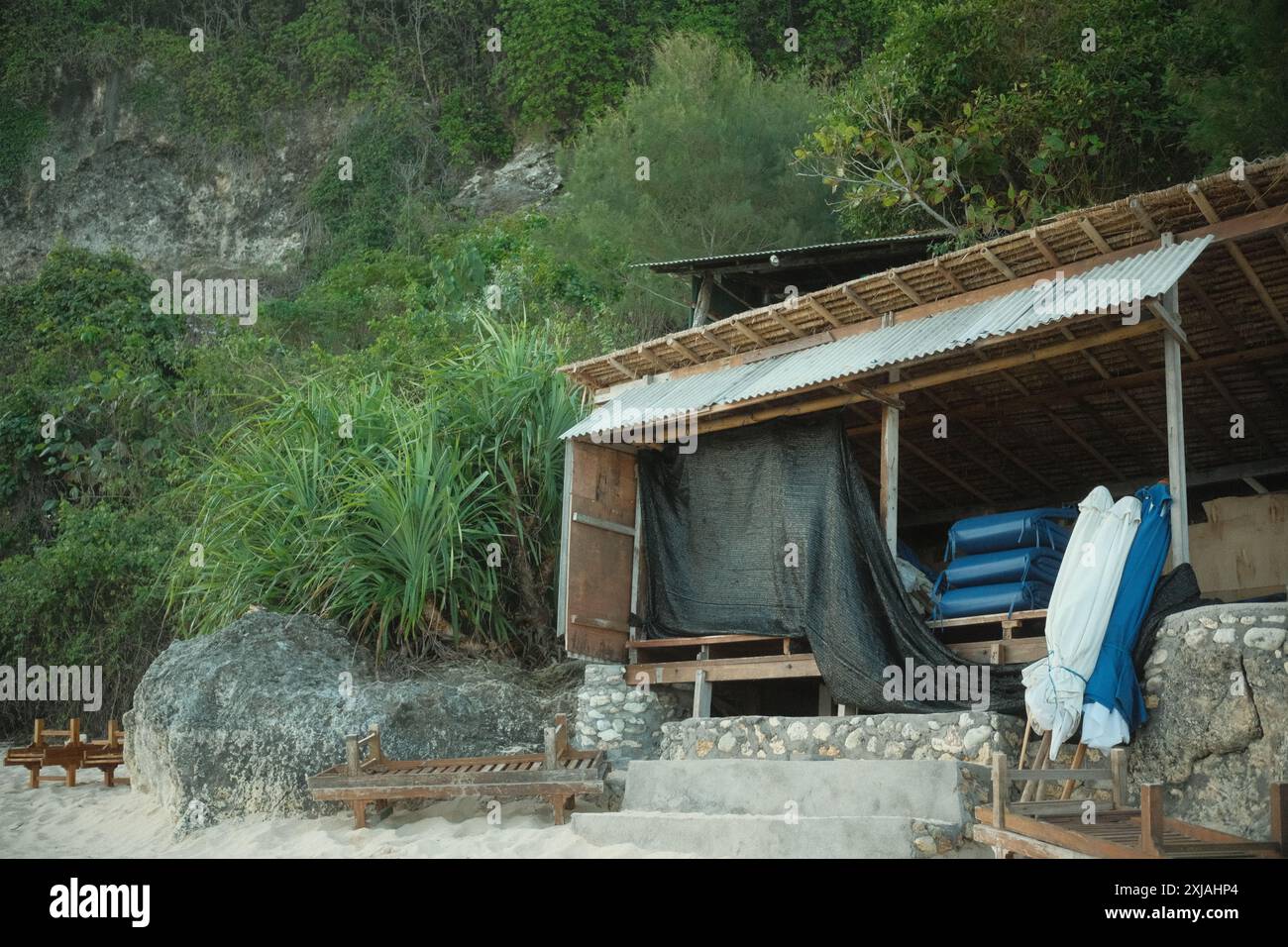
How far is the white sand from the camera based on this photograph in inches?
296

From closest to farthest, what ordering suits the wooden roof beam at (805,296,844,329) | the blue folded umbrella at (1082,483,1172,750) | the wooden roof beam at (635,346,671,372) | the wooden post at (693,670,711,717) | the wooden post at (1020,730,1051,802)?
the wooden post at (1020,730,1051,802) → the blue folded umbrella at (1082,483,1172,750) → the wooden roof beam at (805,296,844,329) → the wooden post at (693,670,711,717) → the wooden roof beam at (635,346,671,372)

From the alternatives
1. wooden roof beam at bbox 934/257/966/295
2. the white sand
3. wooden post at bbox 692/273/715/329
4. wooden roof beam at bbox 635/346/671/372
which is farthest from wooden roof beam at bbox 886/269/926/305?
wooden post at bbox 692/273/715/329

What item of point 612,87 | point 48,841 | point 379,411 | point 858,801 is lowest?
point 48,841

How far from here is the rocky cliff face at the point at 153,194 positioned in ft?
98.5

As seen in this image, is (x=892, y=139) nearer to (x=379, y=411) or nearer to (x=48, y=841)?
(x=379, y=411)

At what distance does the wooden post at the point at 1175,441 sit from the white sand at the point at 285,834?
3.49m

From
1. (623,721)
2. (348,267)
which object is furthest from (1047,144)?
(348,267)

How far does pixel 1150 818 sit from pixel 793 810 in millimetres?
2358

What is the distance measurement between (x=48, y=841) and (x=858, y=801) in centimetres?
637

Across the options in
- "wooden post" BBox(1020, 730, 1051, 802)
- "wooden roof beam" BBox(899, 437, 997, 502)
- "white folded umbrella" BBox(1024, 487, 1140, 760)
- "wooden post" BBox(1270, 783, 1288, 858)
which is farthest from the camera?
"wooden roof beam" BBox(899, 437, 997, 502)

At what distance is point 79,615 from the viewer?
1520 cm

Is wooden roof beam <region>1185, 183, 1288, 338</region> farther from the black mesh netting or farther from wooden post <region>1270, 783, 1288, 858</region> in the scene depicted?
wooden post <region>1270, 783, 1288, 858</region>

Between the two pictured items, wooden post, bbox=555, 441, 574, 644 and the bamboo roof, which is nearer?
the bamboo roof

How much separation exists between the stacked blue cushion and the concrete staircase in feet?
7.95
